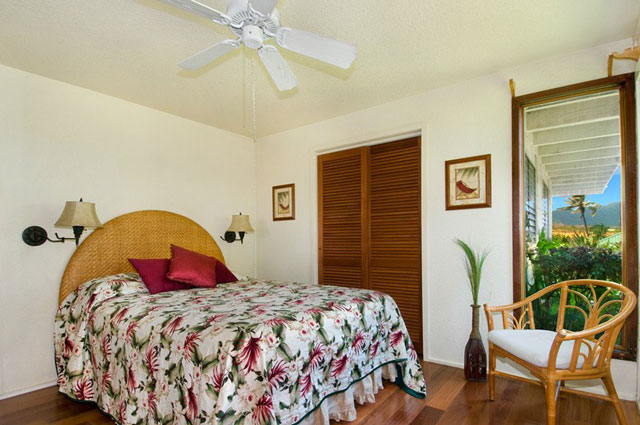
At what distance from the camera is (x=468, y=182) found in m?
2.97

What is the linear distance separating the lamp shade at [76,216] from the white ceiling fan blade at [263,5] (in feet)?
7.04

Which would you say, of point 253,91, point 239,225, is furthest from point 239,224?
point 253,91

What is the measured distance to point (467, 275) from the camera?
295cm

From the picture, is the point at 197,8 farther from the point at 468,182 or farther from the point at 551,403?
the point at 551,403

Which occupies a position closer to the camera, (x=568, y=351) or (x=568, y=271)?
(x=568, y=351)

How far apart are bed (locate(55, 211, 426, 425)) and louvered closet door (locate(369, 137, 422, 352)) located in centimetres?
81

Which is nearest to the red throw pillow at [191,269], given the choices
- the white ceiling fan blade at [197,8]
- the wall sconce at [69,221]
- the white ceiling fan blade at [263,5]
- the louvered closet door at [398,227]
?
the wall sconce at [69,221]

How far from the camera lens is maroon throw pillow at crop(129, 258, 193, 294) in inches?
108

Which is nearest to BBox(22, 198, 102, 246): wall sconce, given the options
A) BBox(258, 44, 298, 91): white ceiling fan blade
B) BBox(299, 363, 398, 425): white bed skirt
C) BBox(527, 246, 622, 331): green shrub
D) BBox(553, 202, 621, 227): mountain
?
BBox(258, 44, 298, 91): white ceiling fan blade

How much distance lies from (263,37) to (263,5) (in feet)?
0.75

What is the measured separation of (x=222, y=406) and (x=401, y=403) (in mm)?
1351

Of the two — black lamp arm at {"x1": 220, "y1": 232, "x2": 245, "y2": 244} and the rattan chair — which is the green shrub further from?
black lamp arm at {"x1": 220, "y1": 232, "x2": 245, "y2": 244}

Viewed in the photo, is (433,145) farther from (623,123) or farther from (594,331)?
(594,331)

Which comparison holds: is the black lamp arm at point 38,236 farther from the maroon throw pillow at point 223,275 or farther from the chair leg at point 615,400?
the chair leg at point 615,400
